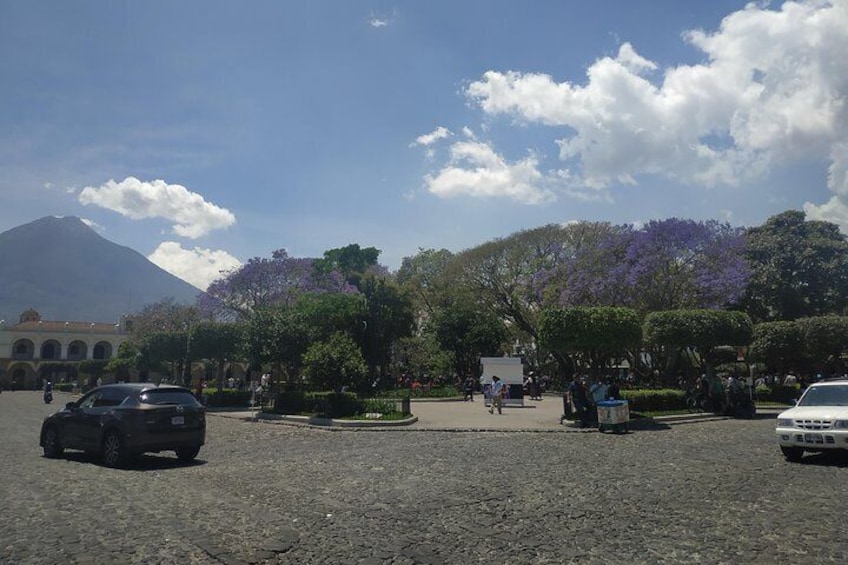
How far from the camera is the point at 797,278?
4116 centimetres

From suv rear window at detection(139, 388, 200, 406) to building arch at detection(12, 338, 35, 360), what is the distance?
78492 millimetres

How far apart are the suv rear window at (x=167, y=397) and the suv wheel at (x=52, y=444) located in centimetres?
237

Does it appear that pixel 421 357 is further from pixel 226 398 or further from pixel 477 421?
pixel 477 421

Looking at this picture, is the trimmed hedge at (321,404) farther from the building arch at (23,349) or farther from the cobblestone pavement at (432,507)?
the building arch at (23,349)

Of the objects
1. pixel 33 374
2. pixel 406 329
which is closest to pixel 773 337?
pixel 406 329

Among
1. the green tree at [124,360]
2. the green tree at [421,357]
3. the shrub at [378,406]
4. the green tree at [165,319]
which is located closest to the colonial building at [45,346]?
the green tree at [124,360]

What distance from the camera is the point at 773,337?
89.4ft

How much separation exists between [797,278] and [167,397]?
1641 inches

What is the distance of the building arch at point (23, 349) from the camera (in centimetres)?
7700

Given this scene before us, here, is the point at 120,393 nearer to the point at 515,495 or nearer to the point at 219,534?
the point at 219,534

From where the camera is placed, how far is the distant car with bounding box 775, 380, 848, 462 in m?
10.6

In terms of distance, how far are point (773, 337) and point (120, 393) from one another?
26.1 meters

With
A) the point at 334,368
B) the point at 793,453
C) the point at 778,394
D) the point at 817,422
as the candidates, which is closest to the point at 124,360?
the point at 334,368

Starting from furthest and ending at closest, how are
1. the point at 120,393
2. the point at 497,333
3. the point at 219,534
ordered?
the point at 497,333
the point at 120,393
the point at 219,534
